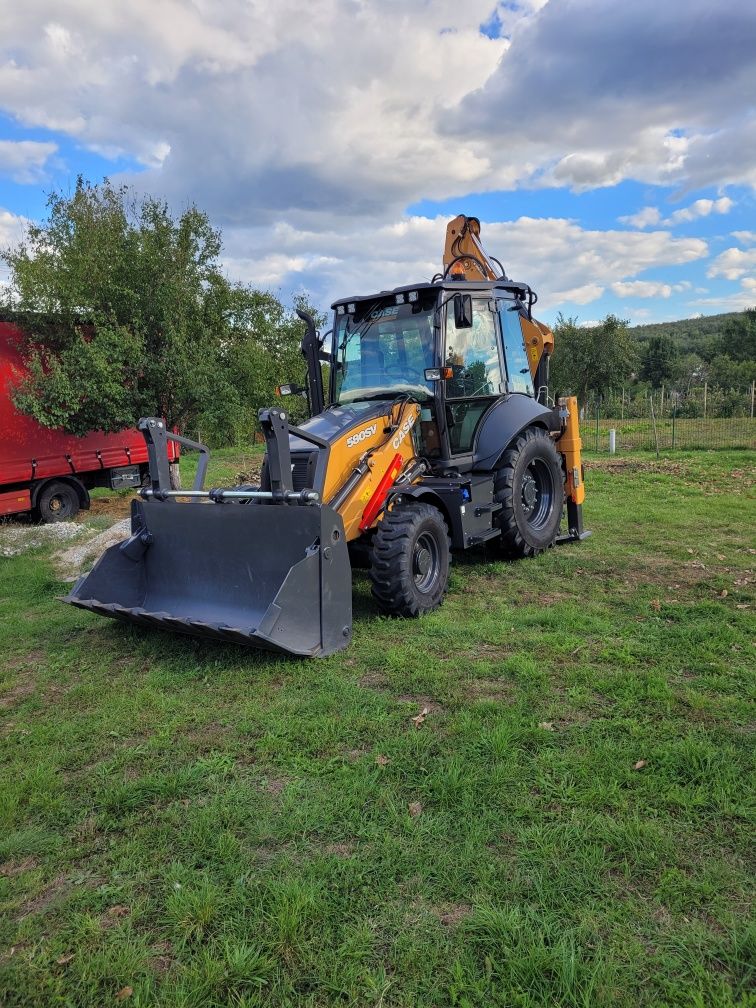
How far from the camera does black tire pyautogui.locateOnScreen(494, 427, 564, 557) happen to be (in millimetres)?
6609

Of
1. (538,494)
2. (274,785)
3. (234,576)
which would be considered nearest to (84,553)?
(234,576)

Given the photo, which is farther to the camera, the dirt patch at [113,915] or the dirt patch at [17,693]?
the dirt patch at [17,693]

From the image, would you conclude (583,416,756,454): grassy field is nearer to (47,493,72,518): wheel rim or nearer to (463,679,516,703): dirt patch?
(47,493,72,518): wheel rim

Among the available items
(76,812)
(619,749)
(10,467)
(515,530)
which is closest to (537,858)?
(619,749)

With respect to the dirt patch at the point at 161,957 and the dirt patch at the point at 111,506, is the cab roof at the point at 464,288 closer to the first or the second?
the dirt patch at the point at 161,957

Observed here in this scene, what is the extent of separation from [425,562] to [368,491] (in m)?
0.78

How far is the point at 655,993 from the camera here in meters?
2.04

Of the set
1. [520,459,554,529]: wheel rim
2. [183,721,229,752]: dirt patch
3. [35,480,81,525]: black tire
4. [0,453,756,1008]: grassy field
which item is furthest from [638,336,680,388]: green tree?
[183,721,229,752]: dirt patch

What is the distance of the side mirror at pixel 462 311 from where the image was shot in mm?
5684

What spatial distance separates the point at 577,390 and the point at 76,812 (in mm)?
32420

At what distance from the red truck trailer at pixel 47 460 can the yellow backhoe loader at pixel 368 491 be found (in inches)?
247

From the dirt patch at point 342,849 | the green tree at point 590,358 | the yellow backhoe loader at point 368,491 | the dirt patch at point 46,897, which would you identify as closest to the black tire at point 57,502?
the yellow backhoe loader at point 368,491

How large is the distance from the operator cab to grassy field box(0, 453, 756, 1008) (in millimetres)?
2044

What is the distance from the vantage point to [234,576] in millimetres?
4992
